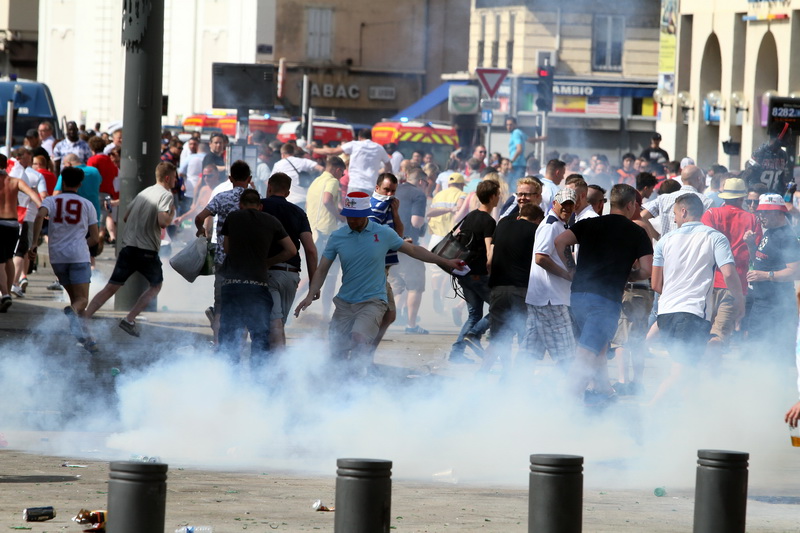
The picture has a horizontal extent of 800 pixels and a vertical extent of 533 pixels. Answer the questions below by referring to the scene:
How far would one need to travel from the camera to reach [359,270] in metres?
9.09

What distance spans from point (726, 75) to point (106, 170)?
48.1 ft

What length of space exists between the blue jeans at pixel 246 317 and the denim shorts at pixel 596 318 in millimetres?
1907

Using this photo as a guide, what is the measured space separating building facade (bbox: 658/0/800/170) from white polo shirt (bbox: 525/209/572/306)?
47.6 feet

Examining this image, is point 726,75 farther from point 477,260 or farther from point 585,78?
point 477,260

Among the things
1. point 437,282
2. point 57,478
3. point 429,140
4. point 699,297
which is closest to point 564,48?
point 429,140

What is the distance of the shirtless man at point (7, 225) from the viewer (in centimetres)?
1290

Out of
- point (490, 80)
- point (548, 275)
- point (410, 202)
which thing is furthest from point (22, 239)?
point (490, 80)

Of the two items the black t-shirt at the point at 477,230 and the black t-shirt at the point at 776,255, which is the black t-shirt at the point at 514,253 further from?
the black t-shirt at the point at 776,255

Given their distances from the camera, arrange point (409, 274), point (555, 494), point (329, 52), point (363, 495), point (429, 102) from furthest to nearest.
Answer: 1. point (329, 52)
2. point (429, 102)
3. point (409, 274)
4. point (555, 494)
5. point (363, 495)

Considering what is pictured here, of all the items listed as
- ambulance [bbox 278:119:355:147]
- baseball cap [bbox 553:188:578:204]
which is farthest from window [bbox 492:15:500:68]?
baseball cap [bbox 553:188:578:204]

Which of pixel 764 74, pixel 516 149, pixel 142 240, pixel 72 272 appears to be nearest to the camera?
pixel 72 272

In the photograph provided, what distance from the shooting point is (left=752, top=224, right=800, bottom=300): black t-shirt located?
438 inches

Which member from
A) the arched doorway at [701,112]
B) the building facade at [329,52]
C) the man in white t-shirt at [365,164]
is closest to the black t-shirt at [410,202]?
the man in white t-shirt at [365,164]

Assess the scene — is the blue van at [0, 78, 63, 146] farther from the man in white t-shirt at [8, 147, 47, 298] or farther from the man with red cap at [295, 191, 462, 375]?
the man with red cap at [295, 191, 462, 375]
